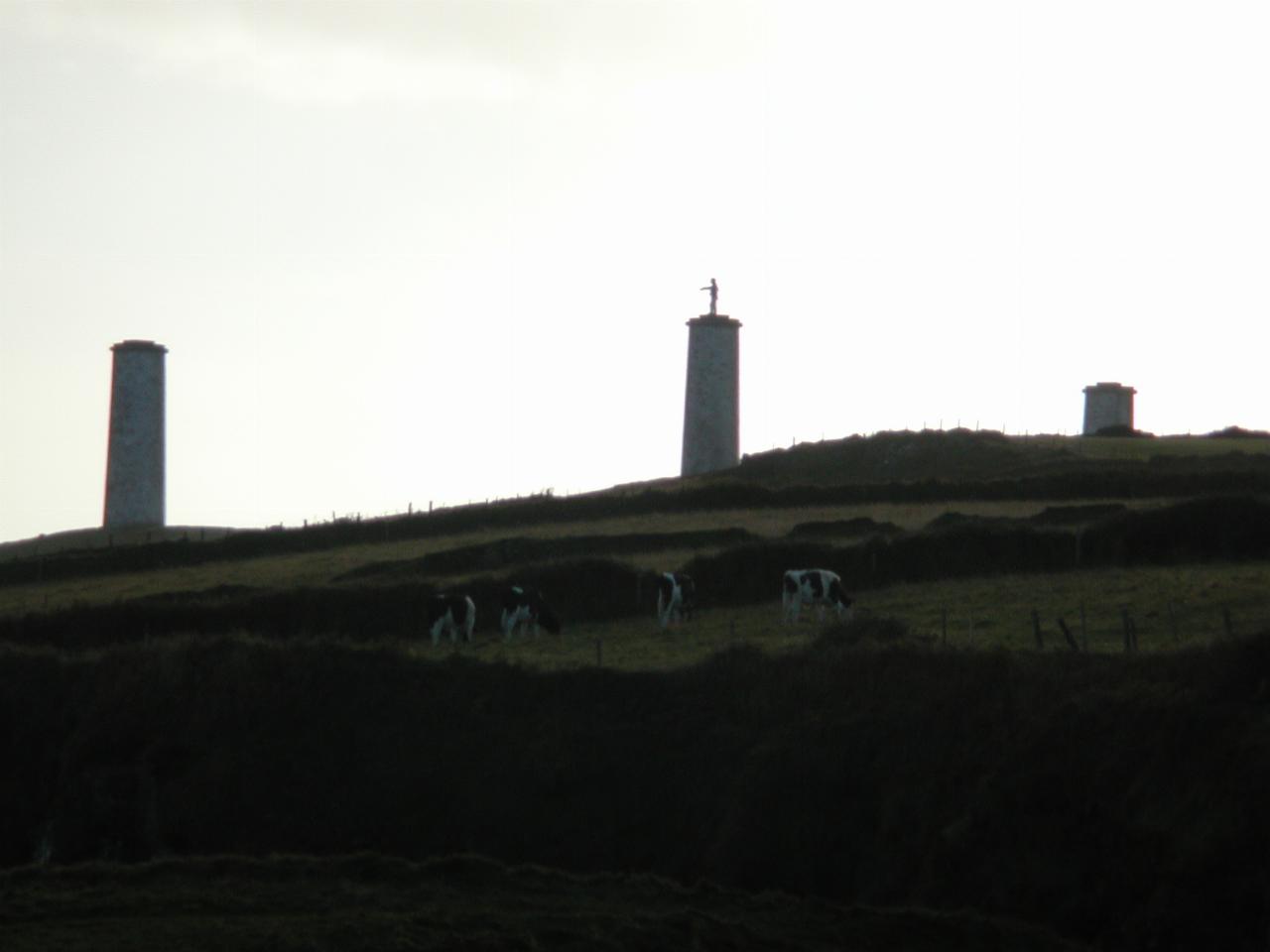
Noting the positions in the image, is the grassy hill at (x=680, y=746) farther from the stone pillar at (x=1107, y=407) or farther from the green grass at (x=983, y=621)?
the stone pillar at (x=1107, y=407)

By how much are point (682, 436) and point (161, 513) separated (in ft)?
55.4

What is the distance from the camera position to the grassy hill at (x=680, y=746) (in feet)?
79.5

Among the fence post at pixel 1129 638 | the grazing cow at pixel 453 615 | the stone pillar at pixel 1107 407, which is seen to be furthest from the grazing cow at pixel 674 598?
the stone pillar at pixel 1107 407

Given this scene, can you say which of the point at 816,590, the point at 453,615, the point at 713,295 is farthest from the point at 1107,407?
the point at 453,615

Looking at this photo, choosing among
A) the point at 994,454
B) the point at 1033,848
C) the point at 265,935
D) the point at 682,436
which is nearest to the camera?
the point at 265,935

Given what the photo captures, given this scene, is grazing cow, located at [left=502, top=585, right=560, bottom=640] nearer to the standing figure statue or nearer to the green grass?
the green grass

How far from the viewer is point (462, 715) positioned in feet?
112

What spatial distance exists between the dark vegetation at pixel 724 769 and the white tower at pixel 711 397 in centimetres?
3406

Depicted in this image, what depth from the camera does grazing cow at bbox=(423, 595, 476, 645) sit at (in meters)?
41.0

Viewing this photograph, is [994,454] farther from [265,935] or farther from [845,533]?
[265,935]

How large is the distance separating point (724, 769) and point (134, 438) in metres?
40.2

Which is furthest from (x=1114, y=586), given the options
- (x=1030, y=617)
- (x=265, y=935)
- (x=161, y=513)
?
(x=161, y=513)

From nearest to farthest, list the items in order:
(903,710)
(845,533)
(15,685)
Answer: (903,710) → (15,685) → (845,533)

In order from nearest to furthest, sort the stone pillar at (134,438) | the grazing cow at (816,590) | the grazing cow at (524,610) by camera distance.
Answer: the grazing cow at (816,590), the grazing cow at (524,610), the stone pillar at (134,438)
